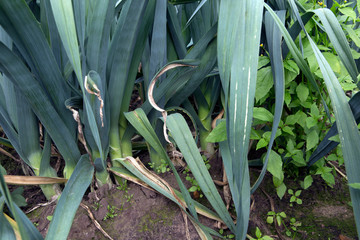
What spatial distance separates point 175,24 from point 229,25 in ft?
1.22

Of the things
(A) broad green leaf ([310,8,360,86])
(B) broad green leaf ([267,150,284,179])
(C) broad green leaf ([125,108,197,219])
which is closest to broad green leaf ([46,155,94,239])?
(C) broad green leaf ([125,108,197,219])

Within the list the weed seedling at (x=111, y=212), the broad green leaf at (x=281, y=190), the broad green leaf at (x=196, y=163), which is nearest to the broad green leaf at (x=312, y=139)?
the broad green leaf at (x=281, y=190)

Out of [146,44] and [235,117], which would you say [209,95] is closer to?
[146,44]

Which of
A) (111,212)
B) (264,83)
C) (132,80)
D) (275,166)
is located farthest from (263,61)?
(111,212)

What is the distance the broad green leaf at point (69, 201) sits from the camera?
0.87 meters

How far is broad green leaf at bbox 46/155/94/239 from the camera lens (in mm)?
871

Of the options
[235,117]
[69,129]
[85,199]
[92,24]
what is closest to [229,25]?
[235,117]

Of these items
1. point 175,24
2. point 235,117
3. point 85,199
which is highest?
point 175,24

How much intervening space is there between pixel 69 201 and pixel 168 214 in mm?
326

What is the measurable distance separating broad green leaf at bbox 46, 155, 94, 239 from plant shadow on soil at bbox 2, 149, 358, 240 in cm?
12

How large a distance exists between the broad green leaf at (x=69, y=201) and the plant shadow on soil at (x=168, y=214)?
4.8 inches

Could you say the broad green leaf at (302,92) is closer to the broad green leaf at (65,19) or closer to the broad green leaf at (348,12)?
the broad green leaf at (348,12)

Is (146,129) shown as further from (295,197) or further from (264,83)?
(295,197)

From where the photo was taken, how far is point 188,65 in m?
1.03
